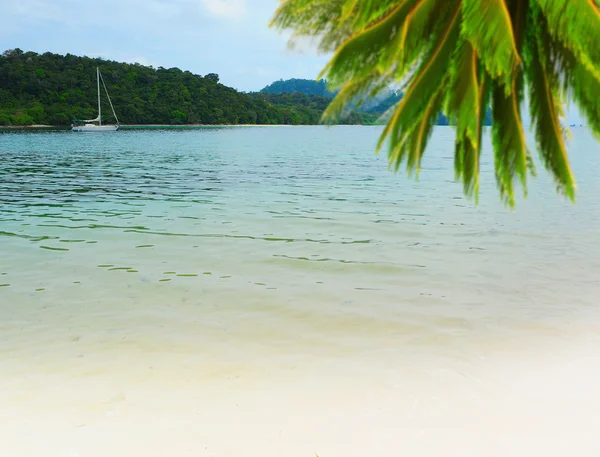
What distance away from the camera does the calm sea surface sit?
418 cm

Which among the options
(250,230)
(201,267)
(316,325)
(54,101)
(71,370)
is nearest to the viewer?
(71,370)

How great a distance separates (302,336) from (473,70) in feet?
17.2

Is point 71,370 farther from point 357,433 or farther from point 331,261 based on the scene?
point 331,261

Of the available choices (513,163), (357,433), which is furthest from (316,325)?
(513,163)

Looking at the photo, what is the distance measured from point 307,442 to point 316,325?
278 cm

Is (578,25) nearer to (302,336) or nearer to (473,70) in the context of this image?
(473,70)

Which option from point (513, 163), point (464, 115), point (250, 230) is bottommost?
point (250, 230)

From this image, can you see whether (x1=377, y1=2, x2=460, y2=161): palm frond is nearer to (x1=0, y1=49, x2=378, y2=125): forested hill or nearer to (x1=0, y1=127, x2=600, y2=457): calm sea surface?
(x1=0, y1=127, x2=600, y2=457): calm sea surface

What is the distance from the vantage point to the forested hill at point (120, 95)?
125812 millimetres

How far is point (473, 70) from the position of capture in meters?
1.52

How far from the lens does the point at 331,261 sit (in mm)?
10242

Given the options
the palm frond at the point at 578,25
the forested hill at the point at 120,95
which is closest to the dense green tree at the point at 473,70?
the palm frond at the point at 578,25

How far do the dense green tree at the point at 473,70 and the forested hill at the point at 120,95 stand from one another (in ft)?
347

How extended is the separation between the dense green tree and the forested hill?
106 m
